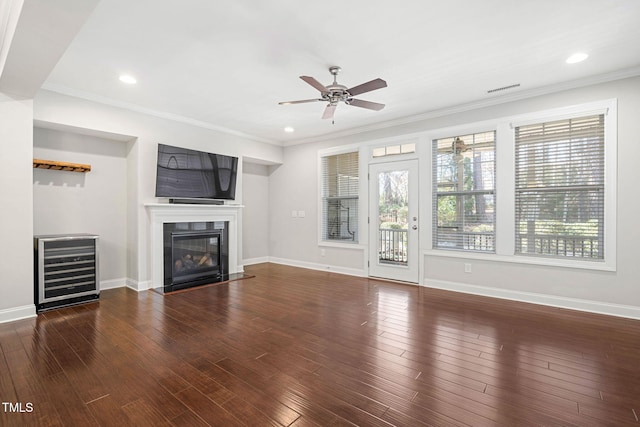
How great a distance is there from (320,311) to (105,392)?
2.18 meters

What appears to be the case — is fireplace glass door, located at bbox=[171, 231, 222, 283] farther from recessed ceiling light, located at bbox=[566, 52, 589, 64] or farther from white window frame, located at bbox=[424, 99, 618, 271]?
recessed ceiling light, located at bbox=[566, 52, 589, 64]

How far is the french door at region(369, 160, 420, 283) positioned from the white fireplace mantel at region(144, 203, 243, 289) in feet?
8.43

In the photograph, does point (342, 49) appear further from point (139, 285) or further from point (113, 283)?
point (113, 283)

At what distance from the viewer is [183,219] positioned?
4.97 meters

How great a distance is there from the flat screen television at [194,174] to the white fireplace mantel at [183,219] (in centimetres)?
19

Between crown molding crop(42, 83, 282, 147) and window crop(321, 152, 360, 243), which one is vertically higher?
crown molding crop(42, 83, 282, 147)

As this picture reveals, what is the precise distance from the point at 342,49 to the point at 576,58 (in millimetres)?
2467

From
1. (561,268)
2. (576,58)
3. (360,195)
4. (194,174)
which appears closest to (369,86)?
(576,58)

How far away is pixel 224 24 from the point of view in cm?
255

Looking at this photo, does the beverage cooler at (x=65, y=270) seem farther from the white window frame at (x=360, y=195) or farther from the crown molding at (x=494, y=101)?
the crown molding at (x=494, y=101)

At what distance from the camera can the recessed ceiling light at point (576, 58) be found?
306cm

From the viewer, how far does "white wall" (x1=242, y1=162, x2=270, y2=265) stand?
6.67 m

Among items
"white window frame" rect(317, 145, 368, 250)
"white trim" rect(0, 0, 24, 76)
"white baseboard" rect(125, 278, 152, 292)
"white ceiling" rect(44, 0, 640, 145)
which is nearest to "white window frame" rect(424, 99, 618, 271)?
"white ceiling" rect(44, 0, 640, 145)

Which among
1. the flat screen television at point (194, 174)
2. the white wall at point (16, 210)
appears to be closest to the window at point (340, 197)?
the flat screen television at point (194, 174)
